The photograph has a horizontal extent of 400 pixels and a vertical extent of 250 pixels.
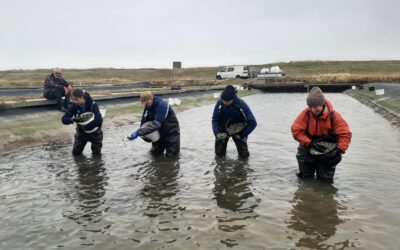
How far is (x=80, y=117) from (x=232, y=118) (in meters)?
3.85

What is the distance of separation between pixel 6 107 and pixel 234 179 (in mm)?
10924

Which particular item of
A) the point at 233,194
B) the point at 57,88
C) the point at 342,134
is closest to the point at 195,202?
the point at 233,194

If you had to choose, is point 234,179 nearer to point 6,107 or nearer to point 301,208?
point 301,208

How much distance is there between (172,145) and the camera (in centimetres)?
1105

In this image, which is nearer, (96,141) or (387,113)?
(96,141)

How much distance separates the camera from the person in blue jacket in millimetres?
10075

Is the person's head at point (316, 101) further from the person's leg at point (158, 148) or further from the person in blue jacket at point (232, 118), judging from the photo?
the person's leg at point (158, 148)

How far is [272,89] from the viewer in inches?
1964

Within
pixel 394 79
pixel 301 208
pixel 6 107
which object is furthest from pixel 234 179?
pixel 394 79

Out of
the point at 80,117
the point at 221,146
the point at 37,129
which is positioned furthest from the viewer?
the point at 37,129

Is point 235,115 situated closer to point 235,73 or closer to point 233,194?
point 233,194

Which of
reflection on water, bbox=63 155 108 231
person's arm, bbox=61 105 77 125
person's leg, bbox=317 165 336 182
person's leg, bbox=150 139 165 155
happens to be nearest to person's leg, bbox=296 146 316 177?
person's leg, bbox=317 165 336 182

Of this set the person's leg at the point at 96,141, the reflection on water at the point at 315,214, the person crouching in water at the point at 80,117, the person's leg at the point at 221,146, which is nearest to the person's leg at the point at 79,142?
the person crouching in water at the point at 80,117

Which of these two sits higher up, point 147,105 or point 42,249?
point 147,105
